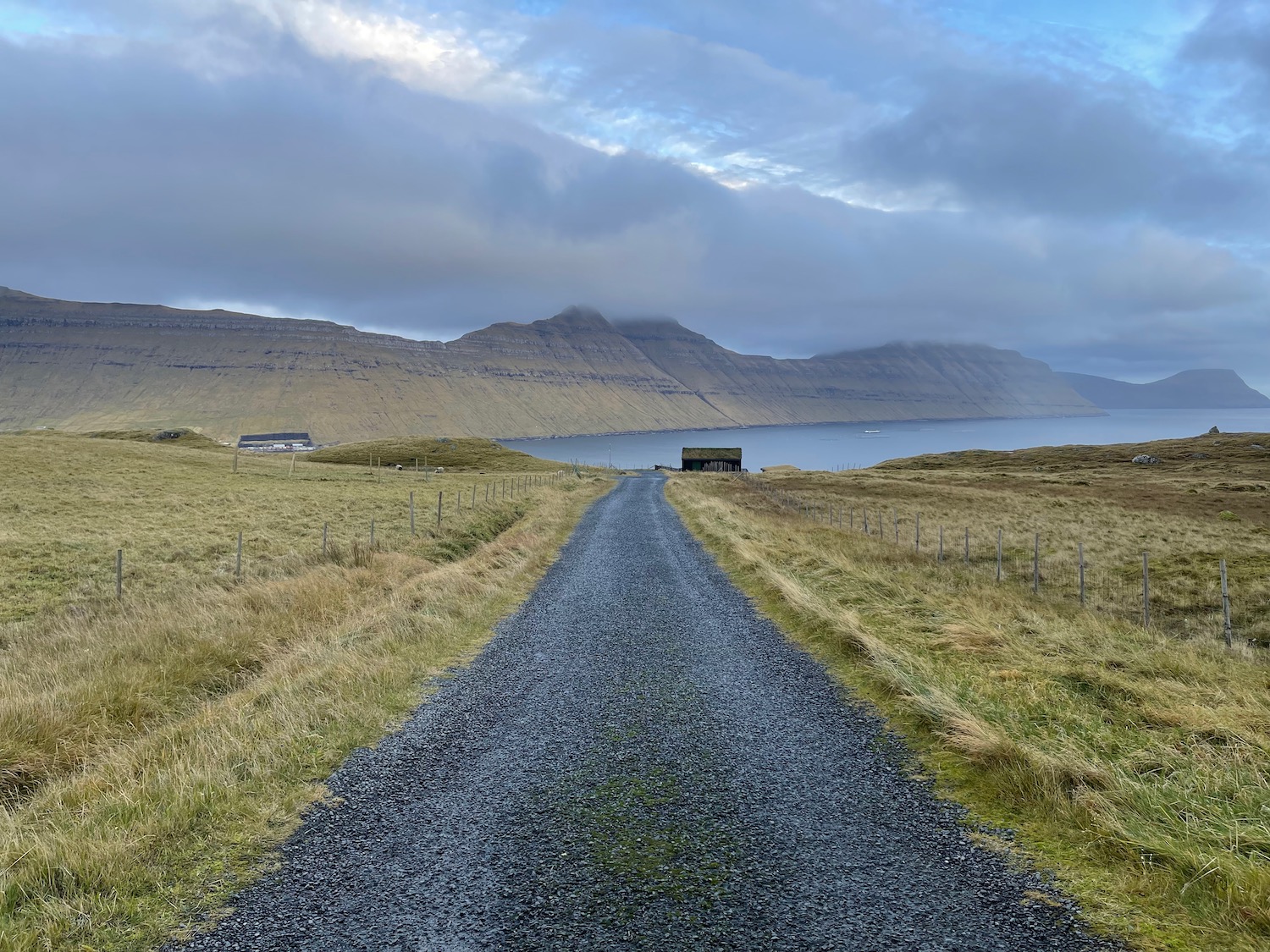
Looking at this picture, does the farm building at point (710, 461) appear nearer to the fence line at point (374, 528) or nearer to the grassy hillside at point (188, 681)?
the fence line at point (374, 528)

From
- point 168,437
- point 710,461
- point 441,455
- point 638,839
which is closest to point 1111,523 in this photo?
point 638,839

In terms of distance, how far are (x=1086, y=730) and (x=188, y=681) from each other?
11.6 meters

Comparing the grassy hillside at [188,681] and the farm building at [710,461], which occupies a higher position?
the farm building at [710,461]

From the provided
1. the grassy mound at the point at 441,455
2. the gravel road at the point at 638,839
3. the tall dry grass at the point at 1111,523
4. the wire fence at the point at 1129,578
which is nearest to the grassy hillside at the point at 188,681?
the gravel road at the point at 638,839

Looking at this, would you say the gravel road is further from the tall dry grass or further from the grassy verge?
the tall dry grass

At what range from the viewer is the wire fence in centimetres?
1736

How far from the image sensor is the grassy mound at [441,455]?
366 feet

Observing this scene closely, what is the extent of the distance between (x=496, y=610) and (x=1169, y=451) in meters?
107

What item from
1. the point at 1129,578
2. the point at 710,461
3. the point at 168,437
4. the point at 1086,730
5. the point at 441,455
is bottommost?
the point at 1129,578

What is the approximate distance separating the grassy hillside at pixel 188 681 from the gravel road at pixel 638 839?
59cm

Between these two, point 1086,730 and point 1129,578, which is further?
point 1129,578

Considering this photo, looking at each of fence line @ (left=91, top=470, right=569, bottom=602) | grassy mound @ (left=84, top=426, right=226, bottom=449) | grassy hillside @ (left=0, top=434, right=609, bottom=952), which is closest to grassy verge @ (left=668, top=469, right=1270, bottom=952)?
grassy hillside @ (left=0, top=434, right=609, bottom=952)

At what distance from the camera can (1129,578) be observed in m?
22.9

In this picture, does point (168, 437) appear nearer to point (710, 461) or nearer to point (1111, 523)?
point (710, 461)
